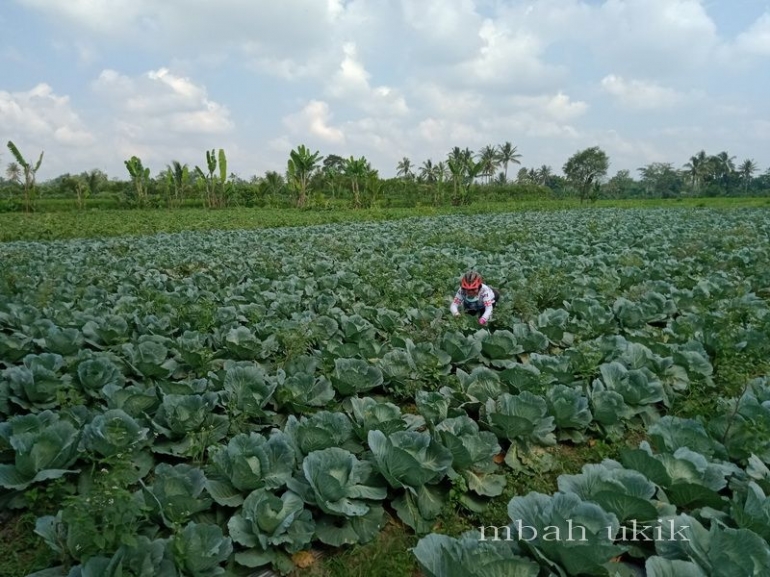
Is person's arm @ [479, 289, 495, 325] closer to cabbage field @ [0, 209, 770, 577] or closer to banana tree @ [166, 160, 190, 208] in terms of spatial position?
cabbage field @ [0, 209, 770, 577]

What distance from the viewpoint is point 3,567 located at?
253 centimetres

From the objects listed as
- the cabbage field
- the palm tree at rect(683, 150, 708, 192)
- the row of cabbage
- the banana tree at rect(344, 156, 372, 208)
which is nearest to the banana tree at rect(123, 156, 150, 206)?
the banana tree at rect(344, 156, 372, 208)

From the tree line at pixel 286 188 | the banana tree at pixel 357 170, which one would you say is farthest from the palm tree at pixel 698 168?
the banana tree at pixel 357 170

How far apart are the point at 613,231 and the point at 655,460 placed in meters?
14.4

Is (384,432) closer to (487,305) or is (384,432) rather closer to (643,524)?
(643,524)

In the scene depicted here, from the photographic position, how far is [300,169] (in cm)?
3378

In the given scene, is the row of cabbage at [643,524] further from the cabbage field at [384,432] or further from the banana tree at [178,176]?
the banana tree at [178,176]

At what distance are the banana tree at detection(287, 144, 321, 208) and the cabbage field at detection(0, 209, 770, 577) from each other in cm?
2735

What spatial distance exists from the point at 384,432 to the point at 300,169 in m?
32.4

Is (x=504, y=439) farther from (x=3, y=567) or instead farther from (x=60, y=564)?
(x=3, y=567)

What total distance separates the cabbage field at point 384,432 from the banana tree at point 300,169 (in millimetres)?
27352

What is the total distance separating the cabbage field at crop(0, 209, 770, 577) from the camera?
7.17 feet

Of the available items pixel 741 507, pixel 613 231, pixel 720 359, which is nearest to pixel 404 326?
pixel 720 359

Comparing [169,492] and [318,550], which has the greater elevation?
[169,492]
